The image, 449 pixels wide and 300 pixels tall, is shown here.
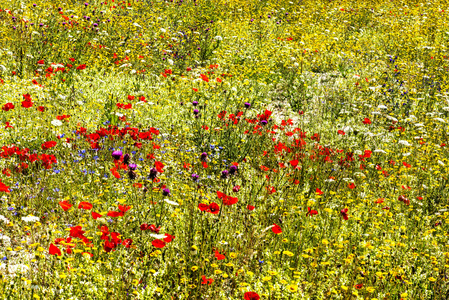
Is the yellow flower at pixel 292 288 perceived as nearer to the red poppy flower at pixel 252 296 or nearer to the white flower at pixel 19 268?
the red poppy flower at pixel 252 296

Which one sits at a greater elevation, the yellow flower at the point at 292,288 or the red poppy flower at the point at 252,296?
the red poppy flower at the point at 252,296

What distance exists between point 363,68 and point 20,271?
25.1 feet

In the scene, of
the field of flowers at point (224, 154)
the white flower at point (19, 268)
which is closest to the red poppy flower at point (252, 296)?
the field of flowers at point (224, 154)

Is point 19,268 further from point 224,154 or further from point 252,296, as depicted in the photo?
point 224,154

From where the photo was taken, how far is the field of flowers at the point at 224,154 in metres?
2.61

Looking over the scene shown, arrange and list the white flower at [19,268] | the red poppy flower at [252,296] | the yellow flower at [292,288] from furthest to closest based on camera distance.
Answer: the white flower at [19,268], the yellow flower at [292,288], the red poppy flower at [252,296]

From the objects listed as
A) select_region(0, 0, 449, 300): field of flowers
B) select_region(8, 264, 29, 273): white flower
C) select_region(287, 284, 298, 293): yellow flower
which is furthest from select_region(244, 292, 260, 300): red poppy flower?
select_region(8, 264, 29, 273): white flower

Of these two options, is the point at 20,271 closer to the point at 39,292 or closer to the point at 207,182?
→ the point at 39,292

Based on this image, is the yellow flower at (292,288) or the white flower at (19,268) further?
the white flower at (19,268)

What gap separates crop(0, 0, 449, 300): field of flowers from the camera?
8.55ft

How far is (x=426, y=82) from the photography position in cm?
754

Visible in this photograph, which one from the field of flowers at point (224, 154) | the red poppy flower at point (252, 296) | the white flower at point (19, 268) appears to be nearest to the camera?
the red poppy flower at point (252, 296)

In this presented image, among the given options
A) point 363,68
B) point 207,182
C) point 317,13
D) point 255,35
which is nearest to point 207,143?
point 207,182

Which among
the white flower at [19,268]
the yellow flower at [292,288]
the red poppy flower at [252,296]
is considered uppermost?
the red poppy flower at [252,296]
